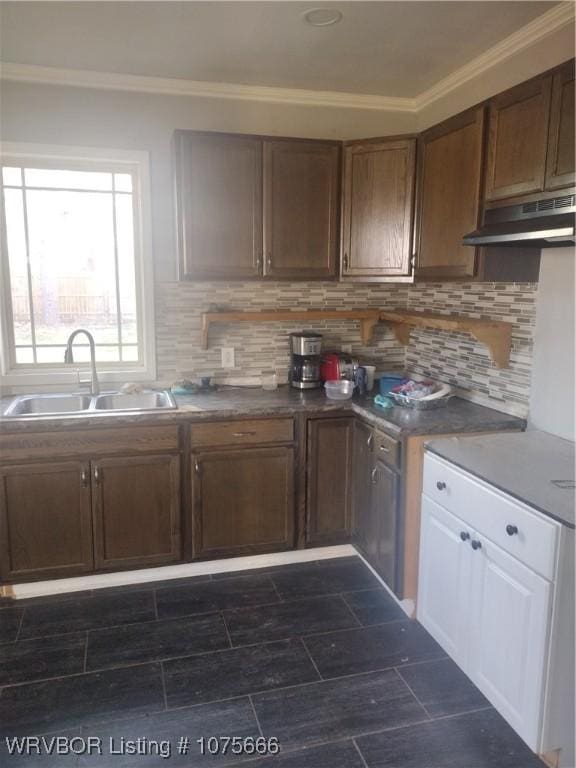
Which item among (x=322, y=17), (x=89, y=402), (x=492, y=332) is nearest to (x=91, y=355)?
(x=89, y=402)

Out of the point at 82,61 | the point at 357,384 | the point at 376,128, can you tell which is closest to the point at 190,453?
the point at 357,384

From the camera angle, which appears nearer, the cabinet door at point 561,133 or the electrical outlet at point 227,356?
the cabinet door at point 561,133

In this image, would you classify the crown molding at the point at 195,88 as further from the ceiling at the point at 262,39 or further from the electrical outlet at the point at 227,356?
the electrical outlet at the point at 227,356

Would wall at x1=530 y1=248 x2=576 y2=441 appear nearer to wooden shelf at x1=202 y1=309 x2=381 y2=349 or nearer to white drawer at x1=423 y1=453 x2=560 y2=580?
white drawer at x1=423 y1=453 x2=560 y2=580

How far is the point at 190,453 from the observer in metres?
2.70

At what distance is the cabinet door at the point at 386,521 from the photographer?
2482 mm

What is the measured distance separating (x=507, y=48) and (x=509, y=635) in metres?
2.39

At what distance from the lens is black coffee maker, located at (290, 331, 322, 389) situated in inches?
122

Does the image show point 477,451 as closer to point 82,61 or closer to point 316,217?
point 316,217

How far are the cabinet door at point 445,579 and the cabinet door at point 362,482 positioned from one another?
46cm

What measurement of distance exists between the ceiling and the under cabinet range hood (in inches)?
31.5

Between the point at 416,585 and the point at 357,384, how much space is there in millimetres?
1083

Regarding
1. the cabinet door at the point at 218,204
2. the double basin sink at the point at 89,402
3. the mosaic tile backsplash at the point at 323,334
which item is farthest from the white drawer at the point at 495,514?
the cabinet door at the point at 218,204

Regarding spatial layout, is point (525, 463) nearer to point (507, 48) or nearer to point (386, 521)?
point (386, 521)
